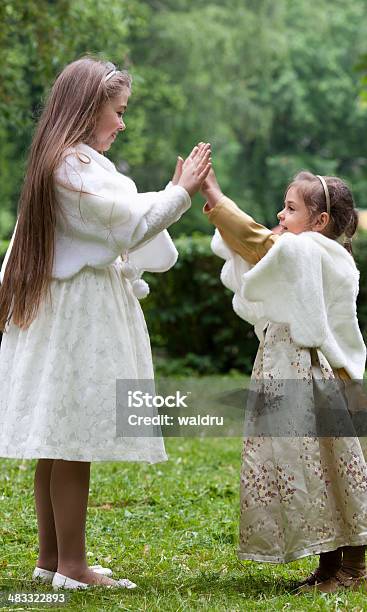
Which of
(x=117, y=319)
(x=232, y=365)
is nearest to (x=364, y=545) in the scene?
(x=117, y=319)

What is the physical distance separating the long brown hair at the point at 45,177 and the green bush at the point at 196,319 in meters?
7.55

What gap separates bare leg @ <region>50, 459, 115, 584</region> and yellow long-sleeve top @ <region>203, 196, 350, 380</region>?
98 cm

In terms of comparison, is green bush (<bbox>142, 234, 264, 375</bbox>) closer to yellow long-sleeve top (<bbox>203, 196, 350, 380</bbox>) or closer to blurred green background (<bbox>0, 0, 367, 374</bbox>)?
blurred green background (<bbox>0, 0, 367, 374</bbox>)

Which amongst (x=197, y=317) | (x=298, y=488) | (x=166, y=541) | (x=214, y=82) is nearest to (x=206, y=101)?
(x=214, y=82)

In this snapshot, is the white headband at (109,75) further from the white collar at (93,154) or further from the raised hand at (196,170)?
the raised hand at (196,170)

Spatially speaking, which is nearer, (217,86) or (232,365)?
(232,365)

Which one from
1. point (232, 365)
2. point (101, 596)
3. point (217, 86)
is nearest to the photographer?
point (101, 596)

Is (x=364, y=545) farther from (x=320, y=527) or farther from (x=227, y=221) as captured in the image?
(x=227, y=221)

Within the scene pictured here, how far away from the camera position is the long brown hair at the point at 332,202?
13.0 ft

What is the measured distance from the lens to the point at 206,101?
991 inches

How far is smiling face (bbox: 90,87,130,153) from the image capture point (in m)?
3.89

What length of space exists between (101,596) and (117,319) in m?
0.97

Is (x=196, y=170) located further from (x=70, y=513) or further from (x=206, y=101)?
(x=206, y=101)

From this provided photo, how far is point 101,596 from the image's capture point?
370 centimetres
